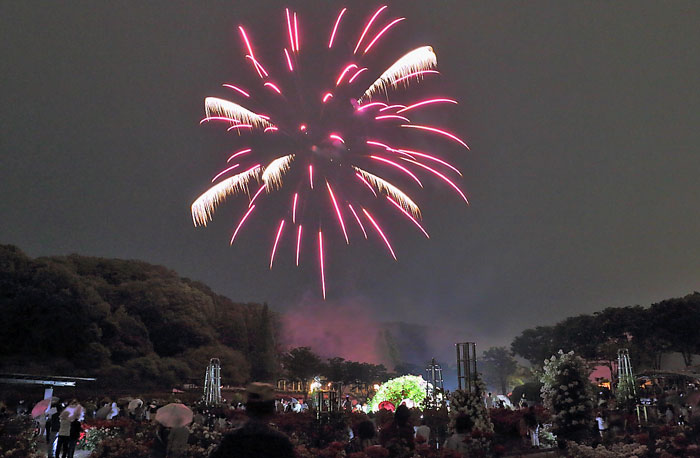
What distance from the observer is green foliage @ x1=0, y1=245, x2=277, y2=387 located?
3978cm

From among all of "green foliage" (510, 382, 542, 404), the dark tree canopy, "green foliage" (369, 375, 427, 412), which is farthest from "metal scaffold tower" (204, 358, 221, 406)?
the dark tree canopy

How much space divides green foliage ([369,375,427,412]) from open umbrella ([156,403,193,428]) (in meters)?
16.8

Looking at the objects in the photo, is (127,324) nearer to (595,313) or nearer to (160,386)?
(160,386)

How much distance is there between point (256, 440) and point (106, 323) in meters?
42.7

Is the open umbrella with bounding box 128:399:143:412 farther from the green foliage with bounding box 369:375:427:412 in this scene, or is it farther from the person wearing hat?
the person wearing hat

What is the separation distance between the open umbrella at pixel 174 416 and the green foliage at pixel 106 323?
105 ft

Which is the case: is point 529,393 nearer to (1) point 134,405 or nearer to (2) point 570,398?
(2) point 570,398

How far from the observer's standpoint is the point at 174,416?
8.30 metres

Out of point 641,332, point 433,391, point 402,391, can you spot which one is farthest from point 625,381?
point 641,332

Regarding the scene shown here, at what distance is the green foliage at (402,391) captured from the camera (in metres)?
24.4

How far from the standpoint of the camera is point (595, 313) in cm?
5781

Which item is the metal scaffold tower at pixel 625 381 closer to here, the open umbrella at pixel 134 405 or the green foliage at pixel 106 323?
the open umbrella at pixel 134 405

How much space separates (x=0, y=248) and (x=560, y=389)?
4245cm

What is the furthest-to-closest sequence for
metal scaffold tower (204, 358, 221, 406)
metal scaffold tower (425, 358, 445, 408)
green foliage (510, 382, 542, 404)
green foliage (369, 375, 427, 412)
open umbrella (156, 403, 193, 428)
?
green foliage (510, 382, 542, 404) → green foliage (369, 375, 427, 412) → metal scaffold tower (204, 358, 221, 406) → metal scaffold tower (425, 358, 445, 408) → open umbrella (156, 403, 193, 428)
